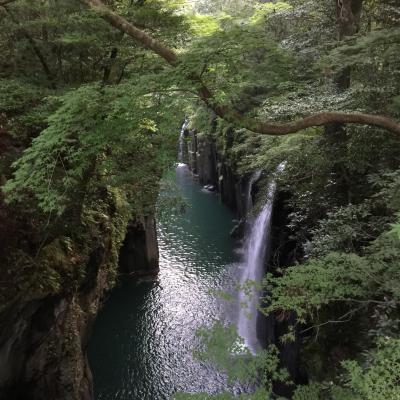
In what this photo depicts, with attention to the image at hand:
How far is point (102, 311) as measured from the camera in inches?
726

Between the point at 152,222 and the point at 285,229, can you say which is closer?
the point at 285,229

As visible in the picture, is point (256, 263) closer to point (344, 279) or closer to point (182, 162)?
point (182, 162)

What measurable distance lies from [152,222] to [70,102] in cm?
1535

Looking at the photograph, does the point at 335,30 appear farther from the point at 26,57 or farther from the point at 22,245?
the point at 22,245

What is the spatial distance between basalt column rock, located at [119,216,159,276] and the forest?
5504 mm

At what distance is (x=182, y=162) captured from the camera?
434 inches

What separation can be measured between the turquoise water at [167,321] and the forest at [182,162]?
0.51 ft

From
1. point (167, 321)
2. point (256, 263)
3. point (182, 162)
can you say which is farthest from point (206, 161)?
point (182, 162)

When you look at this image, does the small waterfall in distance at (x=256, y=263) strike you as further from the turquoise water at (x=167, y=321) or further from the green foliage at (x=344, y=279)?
the green foliage at (x=344, y=279)

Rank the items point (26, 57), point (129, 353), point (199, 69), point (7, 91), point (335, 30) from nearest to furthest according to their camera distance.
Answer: point (199, 69)
point (7, 91)
point (26, 57)
point (335, 30)
point (129, 353)

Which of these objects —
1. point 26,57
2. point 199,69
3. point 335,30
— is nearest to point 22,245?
point 26,57

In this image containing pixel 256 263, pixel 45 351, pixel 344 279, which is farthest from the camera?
pixel 256 263

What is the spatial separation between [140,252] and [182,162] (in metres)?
10.8

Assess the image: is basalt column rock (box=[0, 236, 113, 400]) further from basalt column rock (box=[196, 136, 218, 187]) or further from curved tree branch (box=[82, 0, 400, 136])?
basalt column rock (box=[196, 136, 218, 187])
